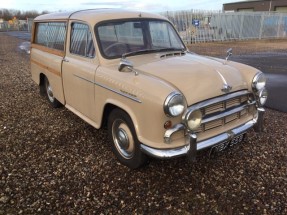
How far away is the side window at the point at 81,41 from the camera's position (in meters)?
4.01

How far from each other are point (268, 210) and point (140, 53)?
2.45 metres

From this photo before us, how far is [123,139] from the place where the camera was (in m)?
3.53

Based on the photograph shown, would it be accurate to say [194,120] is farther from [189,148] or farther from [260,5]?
[260,5]

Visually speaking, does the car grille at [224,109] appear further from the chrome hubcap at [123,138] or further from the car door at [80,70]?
the car door at [80,70]

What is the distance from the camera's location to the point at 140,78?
3.19 m

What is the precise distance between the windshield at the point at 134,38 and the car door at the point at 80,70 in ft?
0.65

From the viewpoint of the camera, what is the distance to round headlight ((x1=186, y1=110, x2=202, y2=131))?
296 centimetres

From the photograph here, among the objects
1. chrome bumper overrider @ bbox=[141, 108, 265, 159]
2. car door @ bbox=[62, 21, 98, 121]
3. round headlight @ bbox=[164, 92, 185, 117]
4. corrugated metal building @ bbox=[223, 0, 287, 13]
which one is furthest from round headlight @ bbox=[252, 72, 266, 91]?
corrugated metal building @ bbox=[223, 0, 287, 13]

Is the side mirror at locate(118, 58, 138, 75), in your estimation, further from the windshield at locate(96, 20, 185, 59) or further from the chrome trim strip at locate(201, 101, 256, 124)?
the chrome trim strip at locate(201, 101, 256, 124)

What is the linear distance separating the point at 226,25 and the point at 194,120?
2205 centimetres

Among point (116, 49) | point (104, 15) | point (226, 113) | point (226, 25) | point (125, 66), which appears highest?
point (104, 15)

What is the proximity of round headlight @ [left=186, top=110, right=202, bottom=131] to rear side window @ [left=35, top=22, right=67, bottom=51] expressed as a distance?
9.19ft

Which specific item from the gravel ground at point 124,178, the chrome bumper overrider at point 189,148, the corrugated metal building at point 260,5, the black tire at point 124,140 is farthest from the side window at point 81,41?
the corrugated metal building at point 260,5

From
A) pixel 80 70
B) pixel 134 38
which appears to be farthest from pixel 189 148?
pixel 80 70
